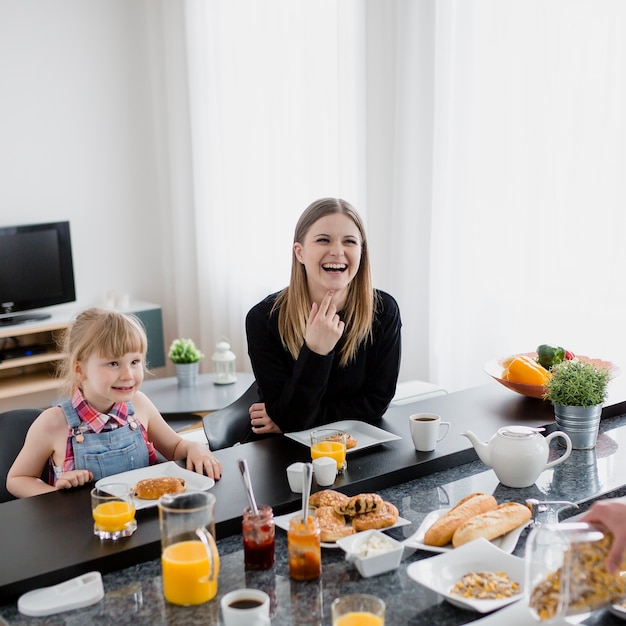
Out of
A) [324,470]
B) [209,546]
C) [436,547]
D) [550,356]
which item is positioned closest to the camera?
[209,546]

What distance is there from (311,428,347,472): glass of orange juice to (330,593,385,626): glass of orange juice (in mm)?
636

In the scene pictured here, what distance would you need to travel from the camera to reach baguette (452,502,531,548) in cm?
148

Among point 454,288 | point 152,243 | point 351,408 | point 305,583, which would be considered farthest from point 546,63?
point 152,243

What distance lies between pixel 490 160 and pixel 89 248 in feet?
9.63

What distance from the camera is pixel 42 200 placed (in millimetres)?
5312

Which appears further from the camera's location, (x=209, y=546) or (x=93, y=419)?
(x=93, y=419)

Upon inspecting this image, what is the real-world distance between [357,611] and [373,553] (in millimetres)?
237

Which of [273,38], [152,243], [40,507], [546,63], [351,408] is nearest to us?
[40,507]

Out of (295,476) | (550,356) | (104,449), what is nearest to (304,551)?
(295,476)

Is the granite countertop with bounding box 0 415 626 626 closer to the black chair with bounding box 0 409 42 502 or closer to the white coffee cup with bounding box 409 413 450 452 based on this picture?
the white coffee cup with bounding box 409 413 450 452

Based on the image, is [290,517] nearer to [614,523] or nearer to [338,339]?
[614,523]

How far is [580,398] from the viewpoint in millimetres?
1990

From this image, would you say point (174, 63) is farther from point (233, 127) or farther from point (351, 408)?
point (351, 408)

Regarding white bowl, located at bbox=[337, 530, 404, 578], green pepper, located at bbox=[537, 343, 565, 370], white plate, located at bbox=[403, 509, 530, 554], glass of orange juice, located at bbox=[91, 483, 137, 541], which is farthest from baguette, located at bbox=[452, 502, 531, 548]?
green pepper, located at bbox=[537, 343, 565, 370]
